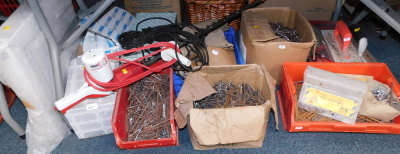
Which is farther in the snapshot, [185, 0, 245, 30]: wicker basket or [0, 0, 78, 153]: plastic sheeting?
[185, 0, 245, 30]: wicker basket

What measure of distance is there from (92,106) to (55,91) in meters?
0.23

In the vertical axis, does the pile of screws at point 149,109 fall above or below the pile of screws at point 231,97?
below

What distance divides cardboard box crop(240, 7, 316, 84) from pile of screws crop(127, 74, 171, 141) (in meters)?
0.58

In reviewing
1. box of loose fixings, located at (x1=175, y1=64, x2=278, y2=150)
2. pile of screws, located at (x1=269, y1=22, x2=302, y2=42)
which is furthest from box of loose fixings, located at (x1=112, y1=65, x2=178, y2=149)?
pile of screws, located at (x1=269, y1=22, x2=302, y2=42)

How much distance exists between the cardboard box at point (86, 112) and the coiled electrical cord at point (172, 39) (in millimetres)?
351

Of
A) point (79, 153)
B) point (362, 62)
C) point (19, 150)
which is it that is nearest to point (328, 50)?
point (362, 62)

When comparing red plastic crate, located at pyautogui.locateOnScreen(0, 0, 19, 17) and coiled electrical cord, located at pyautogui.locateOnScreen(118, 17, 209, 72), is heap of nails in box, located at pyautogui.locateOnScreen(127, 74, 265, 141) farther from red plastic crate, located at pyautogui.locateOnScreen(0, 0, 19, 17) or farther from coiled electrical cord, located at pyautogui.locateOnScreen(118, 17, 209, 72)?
red plastic crate, located at pyautogui.locateOnScreen(0, 0, 19, 17)

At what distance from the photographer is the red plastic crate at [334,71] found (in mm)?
1319

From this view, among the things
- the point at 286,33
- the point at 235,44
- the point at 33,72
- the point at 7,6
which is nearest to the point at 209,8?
the point at 235,44

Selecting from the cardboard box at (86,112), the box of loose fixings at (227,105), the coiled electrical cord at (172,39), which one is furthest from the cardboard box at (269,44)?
the cardboard box at (86,112)

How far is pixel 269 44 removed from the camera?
1504 mm

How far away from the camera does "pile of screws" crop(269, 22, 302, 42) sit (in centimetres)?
177

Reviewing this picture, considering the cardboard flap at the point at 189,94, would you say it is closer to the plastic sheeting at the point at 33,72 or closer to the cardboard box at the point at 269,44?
the cardboard box at the point at 269,44

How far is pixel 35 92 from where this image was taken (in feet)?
4.13
